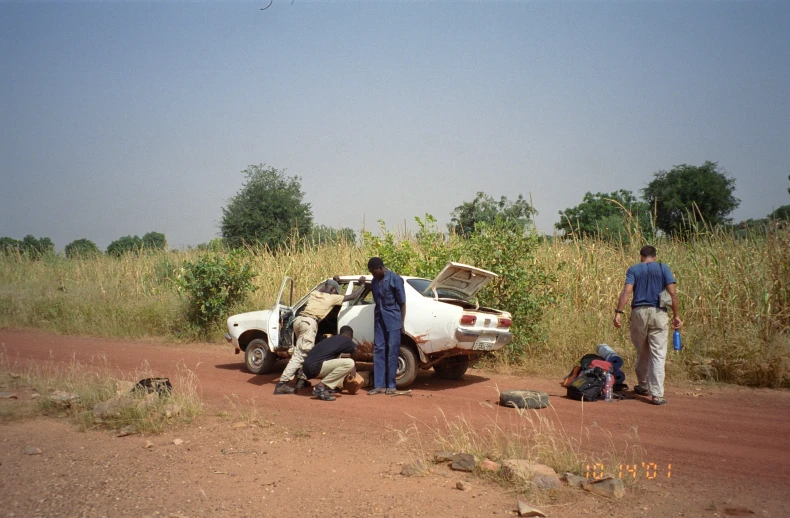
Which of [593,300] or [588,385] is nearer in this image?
[588,385]

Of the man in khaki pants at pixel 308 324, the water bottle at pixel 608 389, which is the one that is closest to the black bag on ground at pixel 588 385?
the water bottle at pixel 608 389

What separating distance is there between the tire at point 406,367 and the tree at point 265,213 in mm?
16733

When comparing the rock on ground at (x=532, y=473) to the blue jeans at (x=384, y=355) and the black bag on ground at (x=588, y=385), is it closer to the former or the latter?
the black bag on ground at (x=588, y=385)

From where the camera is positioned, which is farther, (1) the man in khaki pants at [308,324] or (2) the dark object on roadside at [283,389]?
(1) the man in khaki pants at [308,324]

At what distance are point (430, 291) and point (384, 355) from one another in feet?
4.06

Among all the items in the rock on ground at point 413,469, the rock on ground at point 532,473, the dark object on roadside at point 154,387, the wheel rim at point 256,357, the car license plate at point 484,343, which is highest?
the car license plate at point 484,343

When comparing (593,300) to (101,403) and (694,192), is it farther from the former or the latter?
(694,192)

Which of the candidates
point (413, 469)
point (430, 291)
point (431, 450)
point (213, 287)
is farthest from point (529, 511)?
point (213, 287)

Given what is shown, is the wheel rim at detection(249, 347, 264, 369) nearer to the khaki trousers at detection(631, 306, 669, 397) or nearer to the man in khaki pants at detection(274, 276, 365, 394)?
the man in khaki pants at detection(274, 276, 365, 394)

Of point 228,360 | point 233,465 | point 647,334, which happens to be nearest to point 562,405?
point 647,334

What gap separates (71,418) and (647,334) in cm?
760

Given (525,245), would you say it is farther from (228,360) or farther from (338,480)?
(338,480)

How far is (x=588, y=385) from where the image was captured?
861 centimetres
